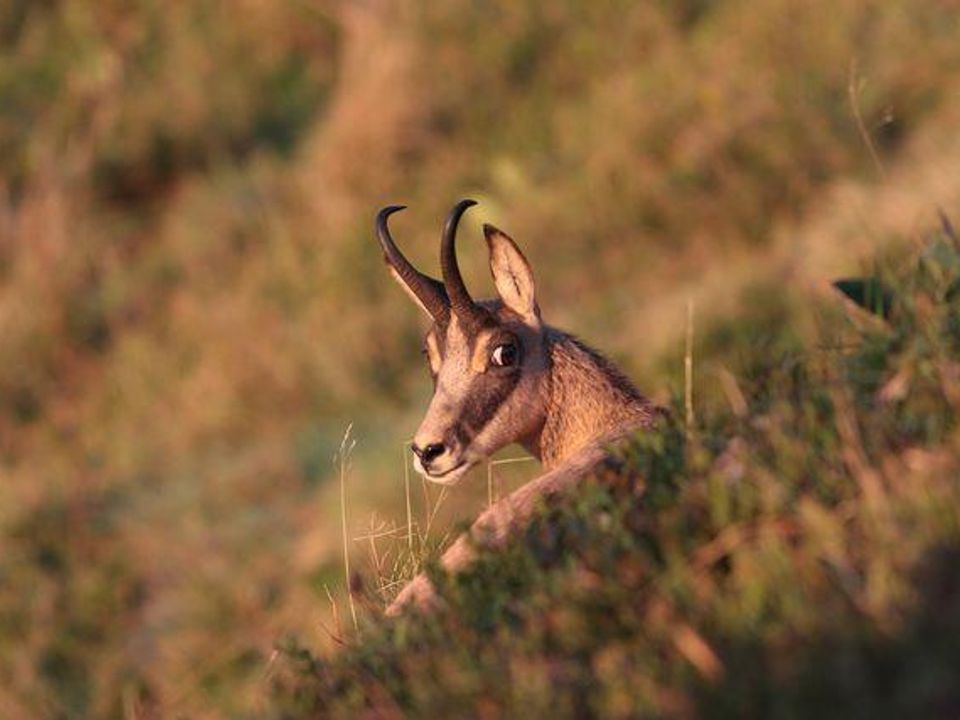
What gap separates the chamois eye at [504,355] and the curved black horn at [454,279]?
152 millimetres

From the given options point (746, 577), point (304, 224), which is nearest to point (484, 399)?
point (746, 577)

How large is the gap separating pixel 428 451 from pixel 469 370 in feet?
1.32

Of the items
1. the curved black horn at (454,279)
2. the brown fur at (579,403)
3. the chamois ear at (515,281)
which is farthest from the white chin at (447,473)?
the chamois ear at (515,281)

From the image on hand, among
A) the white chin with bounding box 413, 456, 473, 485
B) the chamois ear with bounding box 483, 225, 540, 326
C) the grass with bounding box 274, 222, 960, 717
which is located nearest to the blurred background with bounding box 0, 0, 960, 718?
the chamois ear with bounding box 483, 225, 540, 326

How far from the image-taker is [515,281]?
8.37 m

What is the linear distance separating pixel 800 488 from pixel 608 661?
2.59ft

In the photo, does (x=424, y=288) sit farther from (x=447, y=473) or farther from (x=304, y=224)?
(x=304, y=224)

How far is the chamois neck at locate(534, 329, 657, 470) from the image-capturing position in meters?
8.07

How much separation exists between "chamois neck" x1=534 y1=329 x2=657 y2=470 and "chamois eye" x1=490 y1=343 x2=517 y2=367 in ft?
0.59

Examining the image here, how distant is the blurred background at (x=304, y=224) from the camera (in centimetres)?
1498

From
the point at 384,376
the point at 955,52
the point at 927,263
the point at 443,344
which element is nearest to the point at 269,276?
the point at 384,376

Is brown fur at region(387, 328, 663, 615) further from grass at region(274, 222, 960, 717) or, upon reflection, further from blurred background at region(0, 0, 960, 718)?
blurred background at region(0, 0, 960, 718)

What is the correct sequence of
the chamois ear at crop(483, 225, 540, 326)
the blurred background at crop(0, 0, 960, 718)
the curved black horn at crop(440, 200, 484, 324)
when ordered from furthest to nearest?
1. the blurred background at crop(0, 0, 960, 718)
2. the chamois ear at crop(483, 225, 540, 326)
3. the curved black horn at crop(440, 200, 484, 324)

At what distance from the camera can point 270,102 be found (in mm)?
22953
